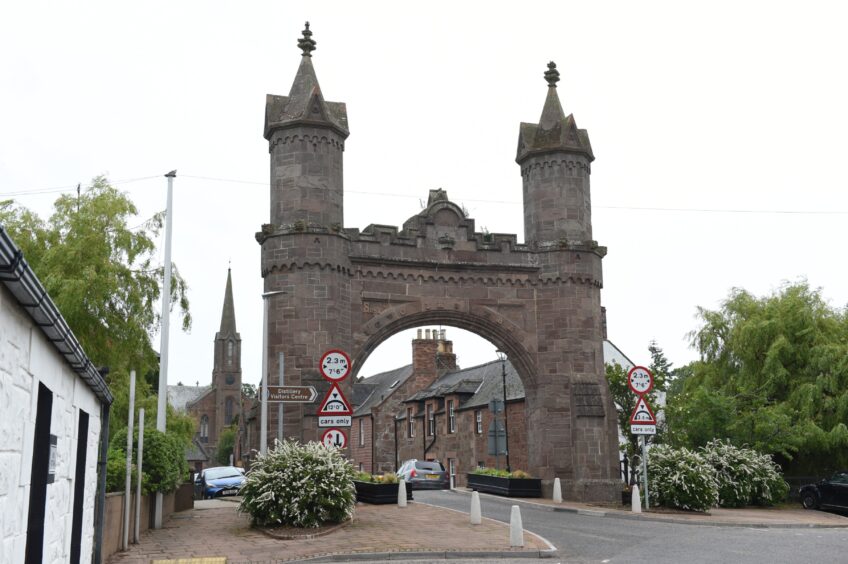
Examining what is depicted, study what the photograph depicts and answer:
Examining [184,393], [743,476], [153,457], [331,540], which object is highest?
[184,393]

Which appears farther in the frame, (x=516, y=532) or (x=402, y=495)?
(x=402, y=495)

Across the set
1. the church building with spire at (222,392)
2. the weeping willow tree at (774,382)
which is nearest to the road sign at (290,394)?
the weeping willow tree at (774,382)

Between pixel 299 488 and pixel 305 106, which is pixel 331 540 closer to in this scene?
pixel 299 488

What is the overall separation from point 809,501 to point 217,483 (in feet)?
67.5

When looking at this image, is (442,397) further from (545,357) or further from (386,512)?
(386,512)

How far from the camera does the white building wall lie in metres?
4.44

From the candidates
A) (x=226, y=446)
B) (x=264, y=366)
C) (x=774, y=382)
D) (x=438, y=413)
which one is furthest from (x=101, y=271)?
(x=226, y=446)

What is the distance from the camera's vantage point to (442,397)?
52375 millimetres

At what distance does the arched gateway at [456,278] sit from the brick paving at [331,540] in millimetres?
6277

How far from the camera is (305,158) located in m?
25.4

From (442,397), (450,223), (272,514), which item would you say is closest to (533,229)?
(450,223)

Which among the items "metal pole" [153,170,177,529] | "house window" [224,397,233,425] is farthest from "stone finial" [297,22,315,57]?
"house window" [224,397,233,425]

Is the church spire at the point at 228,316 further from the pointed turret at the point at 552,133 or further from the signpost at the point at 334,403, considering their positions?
the signpost at the point at 334,403

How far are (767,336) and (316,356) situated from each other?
15949 millimetres
